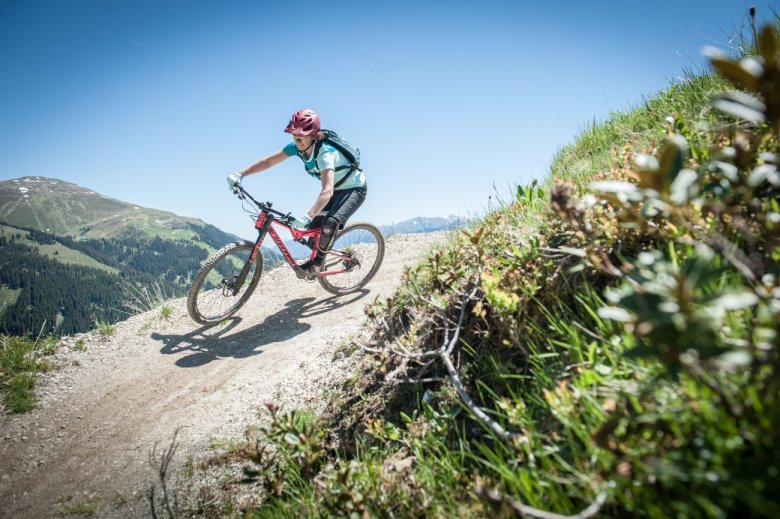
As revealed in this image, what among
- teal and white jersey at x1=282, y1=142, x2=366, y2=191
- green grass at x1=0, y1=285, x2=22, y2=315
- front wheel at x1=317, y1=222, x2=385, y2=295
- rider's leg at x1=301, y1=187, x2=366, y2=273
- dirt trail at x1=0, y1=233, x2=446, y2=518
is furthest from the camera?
green grass at x1=0, y1=285, x2=22, y2=315

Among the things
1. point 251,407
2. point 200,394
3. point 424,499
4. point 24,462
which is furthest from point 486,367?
point 24,462

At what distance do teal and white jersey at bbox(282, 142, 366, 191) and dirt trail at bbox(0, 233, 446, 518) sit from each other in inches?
102

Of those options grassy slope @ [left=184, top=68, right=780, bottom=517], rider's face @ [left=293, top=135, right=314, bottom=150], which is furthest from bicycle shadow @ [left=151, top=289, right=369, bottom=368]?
rider's face @ [left=293, top=135, right=314, bottom=150]

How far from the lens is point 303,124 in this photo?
23.7 feet

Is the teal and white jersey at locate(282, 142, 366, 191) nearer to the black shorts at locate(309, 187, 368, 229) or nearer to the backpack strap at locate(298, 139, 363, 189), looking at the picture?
the backpack strap at locate(298, 139, 363, 189)

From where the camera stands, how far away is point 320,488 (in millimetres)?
2451

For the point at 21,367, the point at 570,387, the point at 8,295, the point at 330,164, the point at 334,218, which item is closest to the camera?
the point at 570,387

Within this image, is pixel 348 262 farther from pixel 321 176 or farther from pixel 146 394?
pixel 146 394

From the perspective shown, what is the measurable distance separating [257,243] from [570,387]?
6714 millimetres

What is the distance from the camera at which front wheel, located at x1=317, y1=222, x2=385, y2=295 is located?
8.42 m

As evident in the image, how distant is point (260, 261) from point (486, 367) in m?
6.20

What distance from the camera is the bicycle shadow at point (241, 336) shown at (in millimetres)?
6397

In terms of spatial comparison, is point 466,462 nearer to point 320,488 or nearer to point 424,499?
point 424,499

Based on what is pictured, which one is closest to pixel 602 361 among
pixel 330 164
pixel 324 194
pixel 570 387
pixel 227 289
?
pixel 570 387
